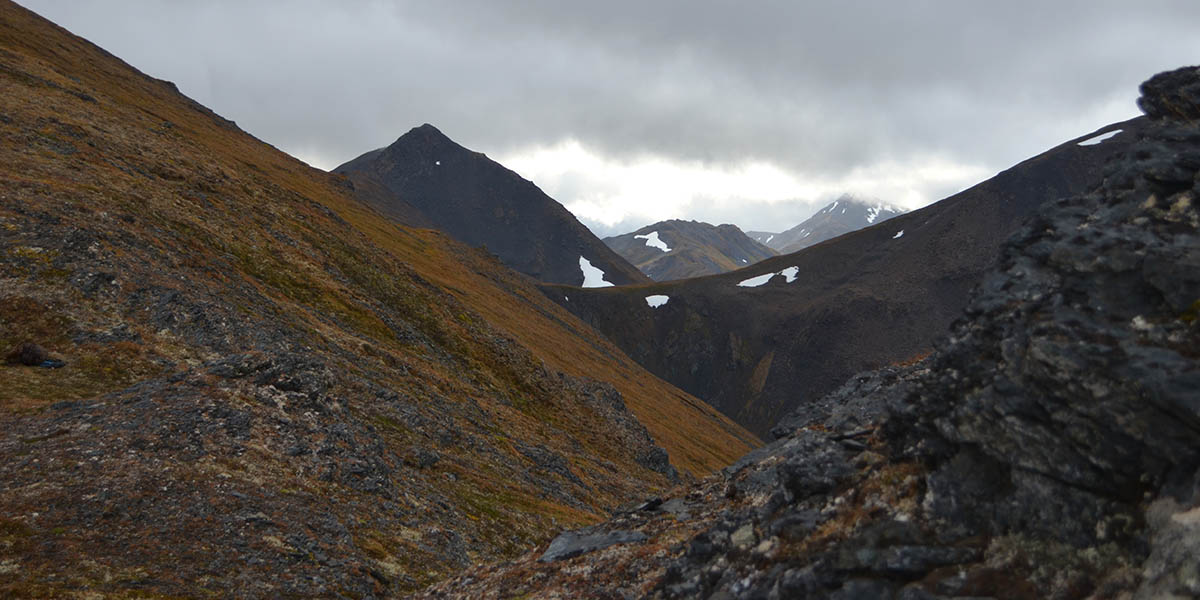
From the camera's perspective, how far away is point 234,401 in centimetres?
2598

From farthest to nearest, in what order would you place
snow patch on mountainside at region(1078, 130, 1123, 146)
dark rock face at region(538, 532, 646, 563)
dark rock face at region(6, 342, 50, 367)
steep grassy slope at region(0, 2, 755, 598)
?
snow patch on mountainside at region(1078, 130, 1123, 146), dark rock face at region(6, 342, 50, 367), steep grassy slope at region(0, 2, 755, 598), dark rock face at region(538, 532, 646, 563)

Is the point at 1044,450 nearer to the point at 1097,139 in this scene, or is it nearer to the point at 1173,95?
the point at 1173,95

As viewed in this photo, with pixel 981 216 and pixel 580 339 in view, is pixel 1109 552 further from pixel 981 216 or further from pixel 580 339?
pixel 981 216

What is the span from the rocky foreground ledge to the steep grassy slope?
1397 cm

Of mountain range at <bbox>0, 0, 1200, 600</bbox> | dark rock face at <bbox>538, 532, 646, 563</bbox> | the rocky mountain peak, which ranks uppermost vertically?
the rocky mountain peak

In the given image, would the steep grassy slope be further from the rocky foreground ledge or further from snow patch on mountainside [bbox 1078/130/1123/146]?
snow patch on mountainside [bbox 1078/130/1123/146]

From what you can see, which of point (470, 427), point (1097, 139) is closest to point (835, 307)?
point (1097, 139)

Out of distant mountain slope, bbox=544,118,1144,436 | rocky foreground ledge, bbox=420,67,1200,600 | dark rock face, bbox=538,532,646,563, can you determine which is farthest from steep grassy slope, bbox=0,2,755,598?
distant mountain slope, bbox=544,118,1144,436

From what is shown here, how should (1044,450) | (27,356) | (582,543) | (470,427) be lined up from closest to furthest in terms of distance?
1. (1044,450)
2. (582,543)
3. (27,356)
4. (470,427)

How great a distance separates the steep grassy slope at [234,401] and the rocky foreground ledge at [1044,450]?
14.0m

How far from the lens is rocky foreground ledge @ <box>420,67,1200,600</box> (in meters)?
7.56

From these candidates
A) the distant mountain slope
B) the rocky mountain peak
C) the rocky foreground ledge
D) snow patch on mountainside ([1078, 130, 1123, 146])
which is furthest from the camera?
snow patch on mountainside ([1078, 130, 1123, 146])

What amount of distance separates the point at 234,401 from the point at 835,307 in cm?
16594

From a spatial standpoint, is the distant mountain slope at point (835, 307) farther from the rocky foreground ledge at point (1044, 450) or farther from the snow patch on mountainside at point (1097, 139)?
the rocky foreground ledge at point (1044, 450)
